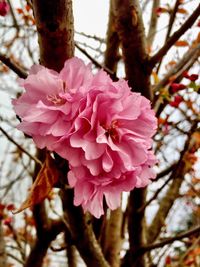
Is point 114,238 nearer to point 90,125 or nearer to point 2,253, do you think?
point 2,253

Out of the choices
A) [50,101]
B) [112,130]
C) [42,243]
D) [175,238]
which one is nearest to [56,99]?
[50,101]

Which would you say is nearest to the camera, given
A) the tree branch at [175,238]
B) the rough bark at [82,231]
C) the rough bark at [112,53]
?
the rough bark at [82,231]

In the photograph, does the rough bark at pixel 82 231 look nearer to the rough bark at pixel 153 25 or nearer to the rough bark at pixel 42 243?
the rough bark at pixel 42 243

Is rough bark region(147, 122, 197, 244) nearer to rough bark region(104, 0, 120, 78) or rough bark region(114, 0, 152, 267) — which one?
rough bark region(104, 0, 120, 78)

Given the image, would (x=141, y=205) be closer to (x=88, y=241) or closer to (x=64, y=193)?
(x=88, y=241)

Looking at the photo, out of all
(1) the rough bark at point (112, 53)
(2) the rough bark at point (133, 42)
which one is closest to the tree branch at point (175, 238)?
(2) the rough bark at point (133, 42)

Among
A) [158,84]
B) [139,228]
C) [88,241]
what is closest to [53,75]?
[88,241]
